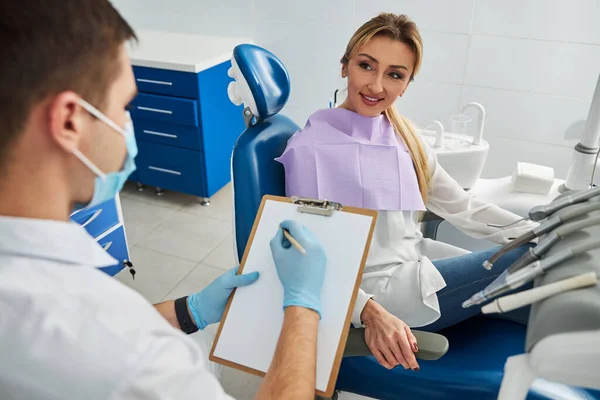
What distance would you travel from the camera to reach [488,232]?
148 centimetres

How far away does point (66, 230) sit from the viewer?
2.23ft

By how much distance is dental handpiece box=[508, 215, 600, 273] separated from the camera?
0.79 meters

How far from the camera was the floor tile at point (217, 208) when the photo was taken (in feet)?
9.32

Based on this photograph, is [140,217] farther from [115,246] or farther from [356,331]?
[356,331]

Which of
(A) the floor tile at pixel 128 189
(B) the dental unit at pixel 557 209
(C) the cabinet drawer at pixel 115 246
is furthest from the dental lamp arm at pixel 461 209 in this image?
(A) the floor tile at pixel 128 189

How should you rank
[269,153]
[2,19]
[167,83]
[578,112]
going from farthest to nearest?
[167,83]
[578,112]
[269,153]
[2,19]

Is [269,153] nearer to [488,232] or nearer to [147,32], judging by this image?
[488,232]

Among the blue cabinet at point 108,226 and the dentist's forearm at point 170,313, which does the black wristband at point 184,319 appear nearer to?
the dentist's forearm at point 170,313

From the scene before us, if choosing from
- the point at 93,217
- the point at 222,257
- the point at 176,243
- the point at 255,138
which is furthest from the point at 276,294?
the point at 176,243

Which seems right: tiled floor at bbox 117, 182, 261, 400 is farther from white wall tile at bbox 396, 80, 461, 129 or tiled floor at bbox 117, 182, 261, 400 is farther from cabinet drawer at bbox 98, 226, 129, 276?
white wall tile at bbox 396, 80, 461, 129

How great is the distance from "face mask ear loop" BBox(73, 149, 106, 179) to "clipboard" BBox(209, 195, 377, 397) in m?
0.47

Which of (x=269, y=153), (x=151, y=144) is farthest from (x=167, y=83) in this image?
(x=269, y=153)

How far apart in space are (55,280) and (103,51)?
32 centimetres

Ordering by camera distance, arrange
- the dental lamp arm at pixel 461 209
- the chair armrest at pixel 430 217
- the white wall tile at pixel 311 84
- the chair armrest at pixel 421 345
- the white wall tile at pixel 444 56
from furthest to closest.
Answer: the white wall tile at pixel 311 84 < the white wall tile at pixel 444 56 < the chair armrest at pixel 430 217 < the dental lamp arm at pixel 461 209 < the chair armrest at pixel 421 345
